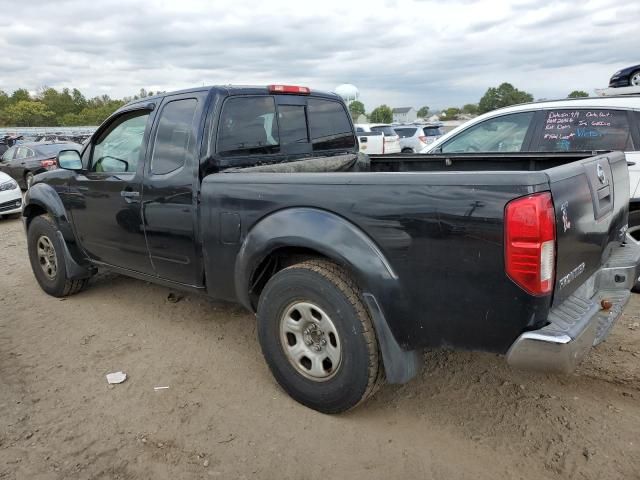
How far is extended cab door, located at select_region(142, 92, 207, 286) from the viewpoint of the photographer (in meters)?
3.46

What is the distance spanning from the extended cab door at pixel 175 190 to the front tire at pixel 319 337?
0.81 m

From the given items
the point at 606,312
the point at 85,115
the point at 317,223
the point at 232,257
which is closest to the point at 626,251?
the point at 606,312

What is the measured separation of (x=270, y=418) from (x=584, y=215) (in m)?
2.06

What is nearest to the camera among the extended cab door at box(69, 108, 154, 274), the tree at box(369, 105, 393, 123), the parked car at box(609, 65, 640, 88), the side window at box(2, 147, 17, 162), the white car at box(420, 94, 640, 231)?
the extended cab door at box(69, 108, 154, 274)

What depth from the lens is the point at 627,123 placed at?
471 centimetres

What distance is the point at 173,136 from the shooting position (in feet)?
12.0

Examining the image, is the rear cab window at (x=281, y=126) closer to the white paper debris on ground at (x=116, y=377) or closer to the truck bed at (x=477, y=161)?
the truck bed at (x=477, y=161)

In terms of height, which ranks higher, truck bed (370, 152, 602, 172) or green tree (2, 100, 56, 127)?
green tree (2, 100, 56, 127)

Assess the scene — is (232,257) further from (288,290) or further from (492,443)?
(492,443)

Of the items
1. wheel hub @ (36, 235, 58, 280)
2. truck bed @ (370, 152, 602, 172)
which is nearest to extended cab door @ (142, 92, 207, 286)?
wheel hub @ (36, 235, 58, 280)

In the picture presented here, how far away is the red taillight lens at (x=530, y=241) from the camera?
2098 millimetres

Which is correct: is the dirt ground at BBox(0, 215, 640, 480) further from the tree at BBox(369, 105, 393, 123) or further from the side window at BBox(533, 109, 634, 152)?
the tree at BBox(369, 105, 393, 123)

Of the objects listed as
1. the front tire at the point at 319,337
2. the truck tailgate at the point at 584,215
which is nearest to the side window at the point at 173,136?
the front tire at the point at 319,337

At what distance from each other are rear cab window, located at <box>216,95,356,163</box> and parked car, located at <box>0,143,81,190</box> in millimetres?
11781
